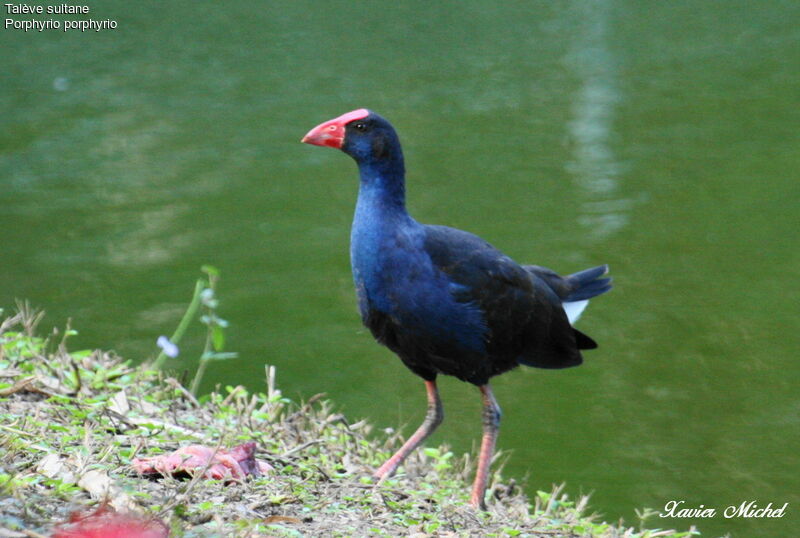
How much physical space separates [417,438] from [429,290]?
25.2 inches

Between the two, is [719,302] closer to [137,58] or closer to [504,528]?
[504,528]

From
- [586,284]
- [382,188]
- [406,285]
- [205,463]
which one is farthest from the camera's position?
[586,284]

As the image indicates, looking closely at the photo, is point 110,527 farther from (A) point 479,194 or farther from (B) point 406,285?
(A) point 479,194

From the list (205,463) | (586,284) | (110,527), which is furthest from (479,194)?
(110,527)


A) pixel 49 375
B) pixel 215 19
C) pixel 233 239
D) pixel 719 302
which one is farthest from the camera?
pixel 215 19

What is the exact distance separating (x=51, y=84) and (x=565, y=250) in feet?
22.6

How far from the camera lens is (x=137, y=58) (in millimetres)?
12766

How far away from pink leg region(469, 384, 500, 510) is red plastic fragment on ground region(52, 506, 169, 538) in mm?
1676

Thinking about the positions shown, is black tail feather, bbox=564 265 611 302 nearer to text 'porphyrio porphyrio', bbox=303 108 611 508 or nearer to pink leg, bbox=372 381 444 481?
text 'porphyrio porphyrio', bbox=303 108 611 508

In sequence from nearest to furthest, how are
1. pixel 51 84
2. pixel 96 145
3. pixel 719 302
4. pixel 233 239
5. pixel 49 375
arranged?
pixel 49 375 < pixel 719 302 < pixel 233 239 < pixel 96 145 < pixel 51 84

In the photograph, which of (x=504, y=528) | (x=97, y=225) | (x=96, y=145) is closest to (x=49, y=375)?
(x=504, y=528)

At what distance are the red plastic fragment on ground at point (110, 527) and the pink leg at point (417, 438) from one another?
5.07ft

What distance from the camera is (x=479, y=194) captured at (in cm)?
866

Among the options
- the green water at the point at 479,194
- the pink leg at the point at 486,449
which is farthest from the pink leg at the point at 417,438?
the green water at the point at 479,194
